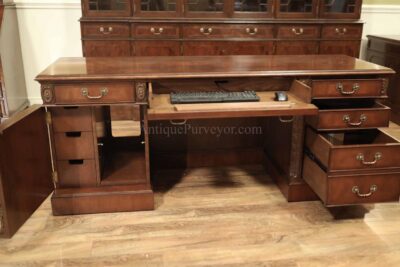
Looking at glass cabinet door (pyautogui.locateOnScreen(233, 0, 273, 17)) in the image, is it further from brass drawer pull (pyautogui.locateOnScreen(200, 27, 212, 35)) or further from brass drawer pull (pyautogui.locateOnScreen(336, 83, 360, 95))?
brass drawer pull (pyautogui.locateOnScreen(336, 83, 360, 95))

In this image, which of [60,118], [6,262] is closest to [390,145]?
[60,118]

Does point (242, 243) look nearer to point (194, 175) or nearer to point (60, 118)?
point (194, 175)

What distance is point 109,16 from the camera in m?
3.24

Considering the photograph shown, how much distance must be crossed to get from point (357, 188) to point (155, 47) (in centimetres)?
212

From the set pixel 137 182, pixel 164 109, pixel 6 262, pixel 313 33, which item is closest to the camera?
pixel 6 262

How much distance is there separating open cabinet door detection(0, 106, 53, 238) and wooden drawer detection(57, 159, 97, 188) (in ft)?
0.28

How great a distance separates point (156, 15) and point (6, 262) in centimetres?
229

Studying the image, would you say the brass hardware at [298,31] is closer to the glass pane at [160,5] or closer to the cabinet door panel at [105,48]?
the glass pane at [160,5]

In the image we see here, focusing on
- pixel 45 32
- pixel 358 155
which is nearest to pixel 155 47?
pixel 45 32

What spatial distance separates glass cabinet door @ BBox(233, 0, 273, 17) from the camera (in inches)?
134

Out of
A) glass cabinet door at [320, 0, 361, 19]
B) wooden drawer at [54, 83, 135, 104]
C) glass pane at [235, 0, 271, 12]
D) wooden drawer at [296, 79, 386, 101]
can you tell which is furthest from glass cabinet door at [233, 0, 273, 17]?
wooden drawer at [54, 83, 135, 104]

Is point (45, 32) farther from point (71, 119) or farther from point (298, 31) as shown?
point (298, 31)

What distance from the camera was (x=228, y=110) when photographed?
1757 mm

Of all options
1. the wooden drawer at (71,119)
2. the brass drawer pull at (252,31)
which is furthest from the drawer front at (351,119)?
the brass drawer pull at (252,31)
